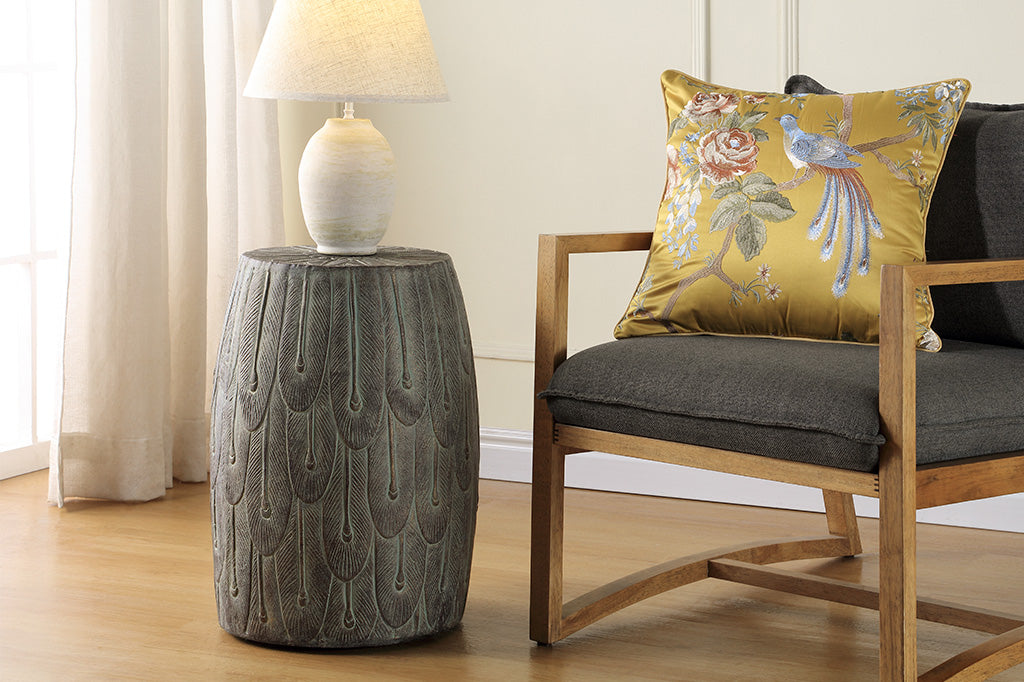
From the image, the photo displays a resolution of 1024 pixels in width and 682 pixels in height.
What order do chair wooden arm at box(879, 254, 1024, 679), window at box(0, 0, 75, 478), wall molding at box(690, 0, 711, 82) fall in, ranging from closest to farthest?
chair wooden arm at box(879, 254, 1024, 679) < wall molding at box(690, 0, 711, 82) < window at box(0, 0, 75, 478)

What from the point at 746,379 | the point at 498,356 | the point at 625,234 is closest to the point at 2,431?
the point at 498,356

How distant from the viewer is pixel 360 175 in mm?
1878

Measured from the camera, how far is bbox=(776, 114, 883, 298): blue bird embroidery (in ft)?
5.85

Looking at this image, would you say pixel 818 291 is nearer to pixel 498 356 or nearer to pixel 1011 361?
pixel 1011 361

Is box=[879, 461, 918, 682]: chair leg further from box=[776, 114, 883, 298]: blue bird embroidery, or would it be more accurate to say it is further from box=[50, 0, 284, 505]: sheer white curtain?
box=[50, 0, 284, 505]: sheer white curtain

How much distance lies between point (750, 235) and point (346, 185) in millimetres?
602

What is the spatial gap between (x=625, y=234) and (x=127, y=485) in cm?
131

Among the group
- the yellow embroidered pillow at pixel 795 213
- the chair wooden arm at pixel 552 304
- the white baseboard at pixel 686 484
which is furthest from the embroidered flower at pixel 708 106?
the white baseboard at pixel 686 484

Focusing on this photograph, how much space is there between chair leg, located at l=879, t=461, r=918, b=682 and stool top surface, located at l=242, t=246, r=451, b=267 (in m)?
0.76

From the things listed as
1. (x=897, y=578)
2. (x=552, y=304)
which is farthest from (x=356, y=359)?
(x=897, y=578)

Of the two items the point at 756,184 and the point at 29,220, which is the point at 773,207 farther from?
the point at 29,220

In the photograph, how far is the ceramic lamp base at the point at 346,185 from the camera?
187cm

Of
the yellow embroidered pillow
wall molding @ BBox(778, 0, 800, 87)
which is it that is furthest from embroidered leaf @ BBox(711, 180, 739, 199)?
wall molding @ BBox(778, 0, 800, 87)

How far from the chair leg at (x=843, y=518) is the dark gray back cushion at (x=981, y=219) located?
511 mm
